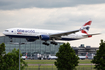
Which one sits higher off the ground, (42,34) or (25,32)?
(25,32)

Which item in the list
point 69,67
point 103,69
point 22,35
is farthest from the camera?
point 22,35

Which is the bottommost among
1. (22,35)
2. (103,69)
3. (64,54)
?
(103,69)

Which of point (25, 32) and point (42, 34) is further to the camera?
point (42, 34)

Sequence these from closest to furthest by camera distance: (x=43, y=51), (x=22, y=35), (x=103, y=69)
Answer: (x=103, y=69), (x=22, y=35), (x=43, y=51)

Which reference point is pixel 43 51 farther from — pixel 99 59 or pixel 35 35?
pixel 99 59

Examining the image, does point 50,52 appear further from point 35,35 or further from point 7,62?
point 7,62

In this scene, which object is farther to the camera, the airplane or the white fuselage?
the airplane

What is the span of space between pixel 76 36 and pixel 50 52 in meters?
44.1

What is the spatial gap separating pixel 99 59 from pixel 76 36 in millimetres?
30854

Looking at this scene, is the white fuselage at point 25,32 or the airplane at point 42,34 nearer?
the white fuselage at point 25,32

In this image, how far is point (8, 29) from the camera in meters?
67.2

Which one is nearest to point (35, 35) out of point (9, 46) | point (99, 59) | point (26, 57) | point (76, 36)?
point (76, 36)

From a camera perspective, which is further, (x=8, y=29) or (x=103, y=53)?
(x=8, y=29)

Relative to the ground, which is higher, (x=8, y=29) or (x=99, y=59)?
(x=8, y=29)
